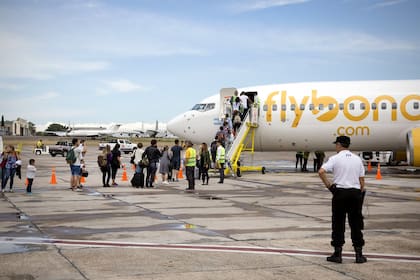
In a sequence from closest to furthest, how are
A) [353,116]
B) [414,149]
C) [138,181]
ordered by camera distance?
1. [138,181]
2. [414,149]
3. [353,116]

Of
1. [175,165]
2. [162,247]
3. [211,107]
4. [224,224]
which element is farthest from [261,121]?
[162,247]

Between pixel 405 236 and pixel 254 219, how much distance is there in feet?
11.1

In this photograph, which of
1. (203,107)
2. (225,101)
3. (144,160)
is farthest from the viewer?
(203,107)

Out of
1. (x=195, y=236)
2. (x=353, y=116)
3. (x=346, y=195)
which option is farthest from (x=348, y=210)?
(x=353, y=116)

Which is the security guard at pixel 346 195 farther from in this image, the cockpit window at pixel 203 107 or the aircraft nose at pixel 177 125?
the aircraft nose at pixel 177 125

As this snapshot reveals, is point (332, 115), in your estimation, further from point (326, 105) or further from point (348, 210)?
point (348, 210)

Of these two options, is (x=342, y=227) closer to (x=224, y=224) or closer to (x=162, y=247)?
(x=162, y=247)

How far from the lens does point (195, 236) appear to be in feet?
33.8

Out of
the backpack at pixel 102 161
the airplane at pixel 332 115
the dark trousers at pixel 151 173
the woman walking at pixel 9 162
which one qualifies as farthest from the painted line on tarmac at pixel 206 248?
the airplane at pixel 332 115

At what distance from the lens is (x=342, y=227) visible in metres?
8.44

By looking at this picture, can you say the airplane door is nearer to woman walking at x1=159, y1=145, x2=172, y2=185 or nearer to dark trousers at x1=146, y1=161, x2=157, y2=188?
woman walking at x1=159, y1=145, x2=172, y2=185

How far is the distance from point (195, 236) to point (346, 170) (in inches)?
125

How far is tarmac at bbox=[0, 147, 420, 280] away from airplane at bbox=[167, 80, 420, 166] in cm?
1038

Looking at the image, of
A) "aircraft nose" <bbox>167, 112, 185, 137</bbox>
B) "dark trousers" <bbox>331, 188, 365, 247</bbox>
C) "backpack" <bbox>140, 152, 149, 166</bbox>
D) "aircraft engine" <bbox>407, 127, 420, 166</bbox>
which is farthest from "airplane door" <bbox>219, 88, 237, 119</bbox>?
"dark trousers" <bbox>331, 188, 365, 247</bbox>
